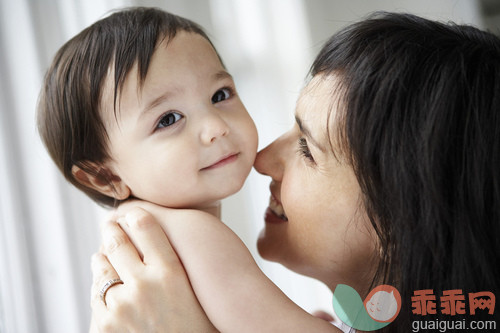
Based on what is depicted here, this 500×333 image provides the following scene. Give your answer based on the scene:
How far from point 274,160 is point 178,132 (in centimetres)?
26

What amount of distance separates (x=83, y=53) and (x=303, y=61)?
1.00m

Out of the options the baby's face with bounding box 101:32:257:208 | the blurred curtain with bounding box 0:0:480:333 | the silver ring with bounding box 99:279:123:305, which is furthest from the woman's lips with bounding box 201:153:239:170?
the blurred curtain with bounding box 0:0:480:333

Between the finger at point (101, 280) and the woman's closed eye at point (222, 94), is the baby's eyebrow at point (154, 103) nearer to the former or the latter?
the woman's closed eye at point (222, 94)

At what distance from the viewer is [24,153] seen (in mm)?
1311

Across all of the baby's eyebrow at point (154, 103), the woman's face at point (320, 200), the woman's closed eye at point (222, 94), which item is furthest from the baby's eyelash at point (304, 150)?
the baby's eyebrow at point (154, 103)

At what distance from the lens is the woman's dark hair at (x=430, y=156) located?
32.2 inches

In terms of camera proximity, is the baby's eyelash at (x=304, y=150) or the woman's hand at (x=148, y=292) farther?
the baby's eyelash at (x=304, y=150)

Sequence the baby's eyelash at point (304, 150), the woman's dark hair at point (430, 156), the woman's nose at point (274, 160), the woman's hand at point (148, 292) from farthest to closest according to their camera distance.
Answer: the woman's nose at point (274, 160)
the baby's eyelash at point (304, 150)
the woman's hand at point (148, 292)
the woman's dark hair at point (430, 156)

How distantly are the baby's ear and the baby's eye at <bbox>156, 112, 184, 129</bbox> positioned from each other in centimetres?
20

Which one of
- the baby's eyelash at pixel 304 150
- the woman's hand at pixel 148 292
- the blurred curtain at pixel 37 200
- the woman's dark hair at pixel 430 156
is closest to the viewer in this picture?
the woman's dark hair at pixel 430 156

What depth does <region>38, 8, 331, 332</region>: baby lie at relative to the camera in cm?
97

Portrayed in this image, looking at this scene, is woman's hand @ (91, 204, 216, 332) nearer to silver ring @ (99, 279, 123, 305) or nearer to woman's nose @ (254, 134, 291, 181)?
silver ring @ (99, 279, 123, 305)

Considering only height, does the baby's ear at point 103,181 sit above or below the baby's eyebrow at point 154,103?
below

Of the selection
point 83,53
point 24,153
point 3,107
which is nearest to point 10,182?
point 24,153
